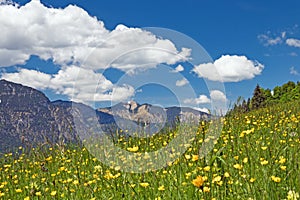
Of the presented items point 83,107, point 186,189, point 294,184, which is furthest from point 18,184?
point 294,184

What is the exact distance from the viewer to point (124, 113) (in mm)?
5805

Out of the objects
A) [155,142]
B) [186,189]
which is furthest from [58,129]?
[186,189]

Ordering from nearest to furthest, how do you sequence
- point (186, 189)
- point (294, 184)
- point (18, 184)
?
point (294, 184)
point (186, 189)
point (18, 184)

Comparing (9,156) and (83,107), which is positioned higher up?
(83,107)

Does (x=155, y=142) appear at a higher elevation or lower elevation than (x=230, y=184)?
higher

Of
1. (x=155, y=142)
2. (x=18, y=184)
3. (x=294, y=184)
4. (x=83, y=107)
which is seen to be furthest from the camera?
(x=155, y=142)

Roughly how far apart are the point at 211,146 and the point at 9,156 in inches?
191

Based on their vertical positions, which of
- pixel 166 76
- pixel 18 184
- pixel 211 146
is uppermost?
pixel 166 76

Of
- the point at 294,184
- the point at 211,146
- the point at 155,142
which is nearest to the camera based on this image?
the point at 294,184

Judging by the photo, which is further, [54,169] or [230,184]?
[54,169]

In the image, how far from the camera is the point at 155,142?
256 inches

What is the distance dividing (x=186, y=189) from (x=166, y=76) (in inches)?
77.1

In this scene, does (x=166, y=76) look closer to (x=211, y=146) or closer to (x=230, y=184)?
(x=211, y=146)

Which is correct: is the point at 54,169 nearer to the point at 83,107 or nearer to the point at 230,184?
the point at 83,107
